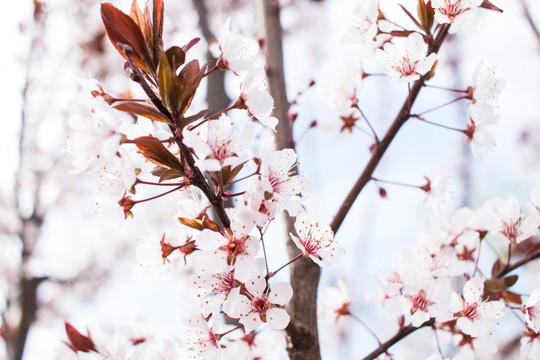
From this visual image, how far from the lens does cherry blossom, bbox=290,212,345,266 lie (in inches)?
33.8

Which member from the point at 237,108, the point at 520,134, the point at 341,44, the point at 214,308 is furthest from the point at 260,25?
the point at 520,134

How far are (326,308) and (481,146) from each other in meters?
0.65

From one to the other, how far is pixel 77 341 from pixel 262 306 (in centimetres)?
46

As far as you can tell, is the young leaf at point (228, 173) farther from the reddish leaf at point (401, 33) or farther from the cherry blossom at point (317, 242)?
the reddish leaf at point (401, 33)

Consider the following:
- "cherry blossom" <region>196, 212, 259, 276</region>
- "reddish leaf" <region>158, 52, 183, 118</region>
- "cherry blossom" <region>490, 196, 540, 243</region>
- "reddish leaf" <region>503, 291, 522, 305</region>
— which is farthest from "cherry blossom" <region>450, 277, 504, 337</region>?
"reddish leaf" <region>158, 52, 183, 118</region>

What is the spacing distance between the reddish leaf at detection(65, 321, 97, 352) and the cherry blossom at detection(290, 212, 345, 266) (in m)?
0.53

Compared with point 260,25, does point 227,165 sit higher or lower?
lower

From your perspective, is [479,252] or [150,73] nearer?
[150,73]

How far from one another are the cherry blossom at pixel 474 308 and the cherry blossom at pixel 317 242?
298 millimetres

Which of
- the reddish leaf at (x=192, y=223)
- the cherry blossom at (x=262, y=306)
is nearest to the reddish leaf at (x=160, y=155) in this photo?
the reddish leaf at (x=192, y=223)

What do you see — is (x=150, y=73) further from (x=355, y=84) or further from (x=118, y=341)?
(x=118, y=341)

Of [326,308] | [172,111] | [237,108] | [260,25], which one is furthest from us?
[260,25]

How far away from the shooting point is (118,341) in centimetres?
107

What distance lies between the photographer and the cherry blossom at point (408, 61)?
943mm
